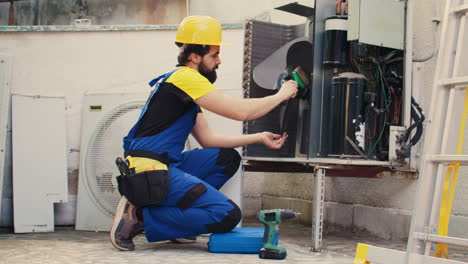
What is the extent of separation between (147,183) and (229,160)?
57 cm

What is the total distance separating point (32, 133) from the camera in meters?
3.92

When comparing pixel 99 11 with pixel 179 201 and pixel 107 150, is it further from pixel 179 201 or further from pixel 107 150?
pixel 179 201

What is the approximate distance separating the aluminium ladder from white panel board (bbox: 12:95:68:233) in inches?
86.6

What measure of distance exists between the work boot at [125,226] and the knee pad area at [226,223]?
15.5 inches

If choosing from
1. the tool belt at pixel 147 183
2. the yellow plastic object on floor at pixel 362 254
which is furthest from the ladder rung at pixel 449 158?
the tool belt at pixel 147 183

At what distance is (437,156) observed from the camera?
7.67ft

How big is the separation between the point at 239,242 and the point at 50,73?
1871mm

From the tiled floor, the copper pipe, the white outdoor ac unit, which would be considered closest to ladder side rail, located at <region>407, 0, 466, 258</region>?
the tiled floor

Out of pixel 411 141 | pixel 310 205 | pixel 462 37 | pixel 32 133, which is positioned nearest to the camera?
pixel 462 37

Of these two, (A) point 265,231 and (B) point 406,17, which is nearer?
(A) point 265,231

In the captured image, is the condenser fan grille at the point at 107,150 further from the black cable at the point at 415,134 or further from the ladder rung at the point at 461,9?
the ladder rung at the point at 461,9

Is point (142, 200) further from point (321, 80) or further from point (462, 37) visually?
point (462, 37)

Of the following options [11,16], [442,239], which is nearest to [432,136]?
[442,239]

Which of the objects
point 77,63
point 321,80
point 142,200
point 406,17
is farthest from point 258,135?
point 77,63
